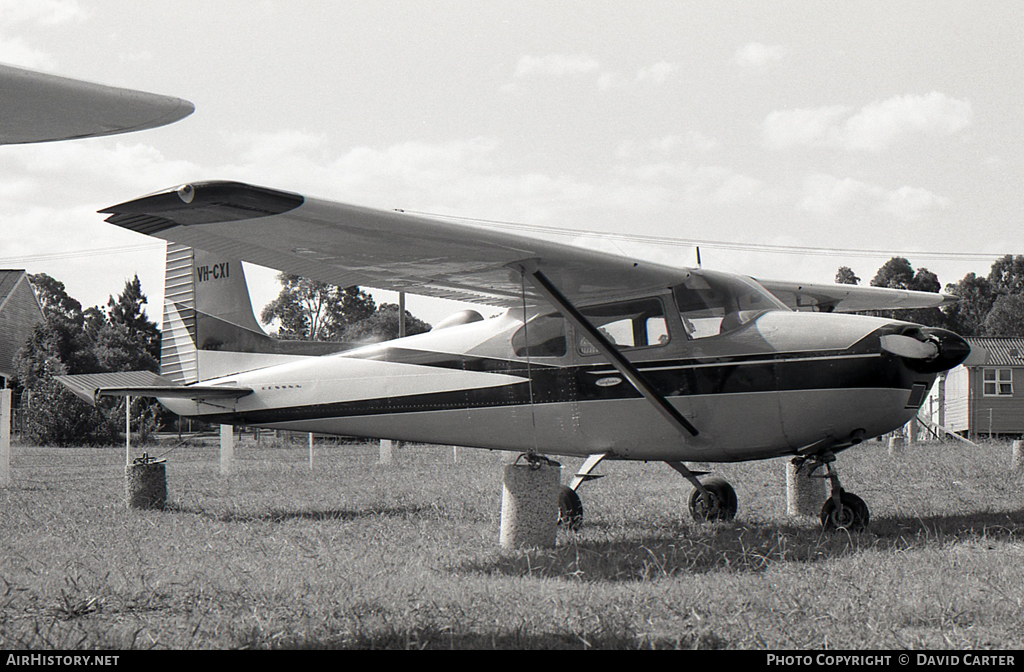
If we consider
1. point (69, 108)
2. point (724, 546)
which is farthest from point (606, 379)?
point (69, 108)

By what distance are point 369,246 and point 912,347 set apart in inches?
169

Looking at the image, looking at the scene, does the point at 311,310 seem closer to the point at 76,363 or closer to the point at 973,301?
the point at 76,363

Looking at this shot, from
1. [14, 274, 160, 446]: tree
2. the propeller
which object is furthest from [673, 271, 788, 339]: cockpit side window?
[14, 274, 160, 446]: tree

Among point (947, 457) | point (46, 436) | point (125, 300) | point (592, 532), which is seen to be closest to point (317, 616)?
point (592, 532)

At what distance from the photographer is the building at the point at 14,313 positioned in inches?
1924

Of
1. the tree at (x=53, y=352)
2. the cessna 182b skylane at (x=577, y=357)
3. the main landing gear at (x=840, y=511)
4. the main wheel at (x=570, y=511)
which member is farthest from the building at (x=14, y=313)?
the main landing gear at (x=840, y=511)

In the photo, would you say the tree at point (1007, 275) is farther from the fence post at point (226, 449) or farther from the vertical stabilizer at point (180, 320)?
the vertical stabilizer at point (180, 320)

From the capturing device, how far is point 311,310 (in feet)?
210

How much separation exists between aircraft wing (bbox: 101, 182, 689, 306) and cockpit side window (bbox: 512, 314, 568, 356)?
0.95 feet

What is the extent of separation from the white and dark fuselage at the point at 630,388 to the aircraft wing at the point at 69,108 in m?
5.18

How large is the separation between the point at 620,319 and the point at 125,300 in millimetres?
67558
